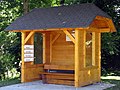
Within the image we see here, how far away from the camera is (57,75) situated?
11.9 m

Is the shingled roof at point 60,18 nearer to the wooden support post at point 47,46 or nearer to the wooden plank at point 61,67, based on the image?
the wooden support post at point 47,46

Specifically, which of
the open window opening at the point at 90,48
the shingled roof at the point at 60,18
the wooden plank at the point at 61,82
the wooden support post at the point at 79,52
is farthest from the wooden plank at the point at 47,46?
the wooden support post at the point at 79,52

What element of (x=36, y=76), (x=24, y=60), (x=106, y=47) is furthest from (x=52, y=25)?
(x=106, y=47)

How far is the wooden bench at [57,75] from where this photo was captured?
11.6 meters

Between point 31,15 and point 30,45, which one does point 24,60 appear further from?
point 31,15

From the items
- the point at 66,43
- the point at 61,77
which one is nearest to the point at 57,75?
the point at 61,77

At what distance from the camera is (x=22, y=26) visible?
478 inches

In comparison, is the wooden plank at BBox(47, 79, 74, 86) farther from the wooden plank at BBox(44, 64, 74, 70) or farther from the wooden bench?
the wooden plank at BBox(44, 64, 74, 70)

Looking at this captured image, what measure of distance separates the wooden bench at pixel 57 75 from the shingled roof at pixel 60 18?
1921 mm

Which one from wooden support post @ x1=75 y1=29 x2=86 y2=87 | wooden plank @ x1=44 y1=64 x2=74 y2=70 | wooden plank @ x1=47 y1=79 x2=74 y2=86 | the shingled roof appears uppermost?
the shingled roof

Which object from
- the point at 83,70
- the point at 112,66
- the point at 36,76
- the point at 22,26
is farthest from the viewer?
the point at 112,66

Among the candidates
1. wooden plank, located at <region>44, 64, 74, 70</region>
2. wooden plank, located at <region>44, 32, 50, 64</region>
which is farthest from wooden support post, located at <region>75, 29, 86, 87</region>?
wooden plank, located at <region>44, 32, 50, 64</region>

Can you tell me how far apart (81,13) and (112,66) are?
30.2ft

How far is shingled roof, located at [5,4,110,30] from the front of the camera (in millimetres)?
10961
